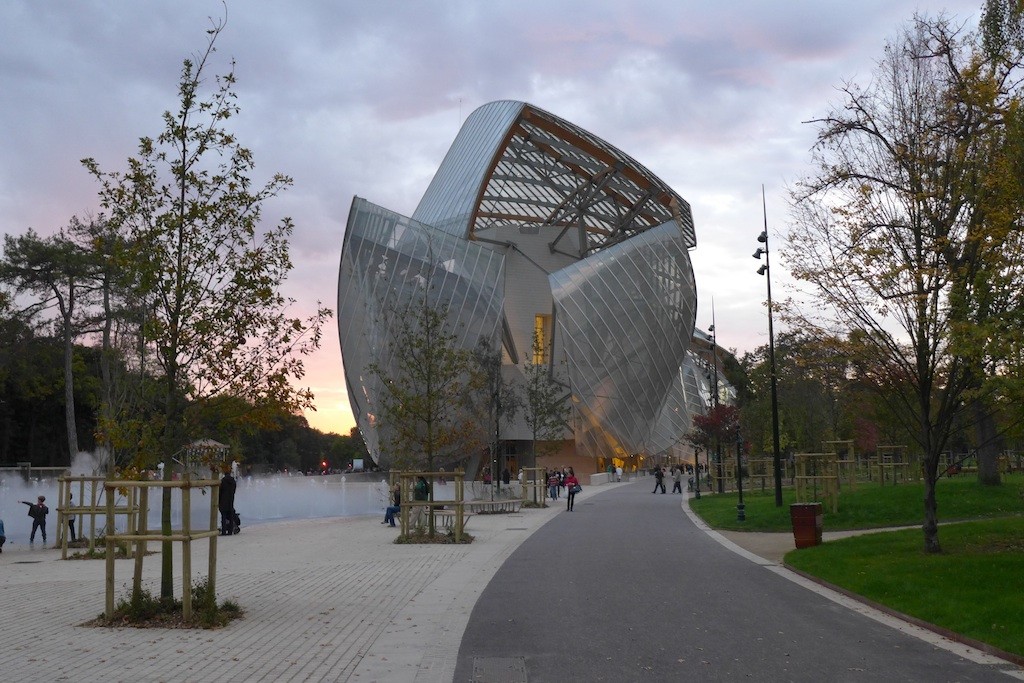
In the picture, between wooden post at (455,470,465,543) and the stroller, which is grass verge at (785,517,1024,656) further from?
the stroller

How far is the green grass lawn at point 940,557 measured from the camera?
11078mm

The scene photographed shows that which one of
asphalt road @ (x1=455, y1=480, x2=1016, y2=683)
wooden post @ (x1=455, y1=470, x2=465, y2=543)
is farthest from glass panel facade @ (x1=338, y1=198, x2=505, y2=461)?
asphalt road @ (x1=455, y1=480, x2=1016, y2=683)

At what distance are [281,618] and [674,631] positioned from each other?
515 centimetres

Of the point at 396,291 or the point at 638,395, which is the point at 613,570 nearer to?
the point at 396,291

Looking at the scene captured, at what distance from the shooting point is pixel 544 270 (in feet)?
259

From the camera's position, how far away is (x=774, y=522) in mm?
26656

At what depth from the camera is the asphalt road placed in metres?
8.77

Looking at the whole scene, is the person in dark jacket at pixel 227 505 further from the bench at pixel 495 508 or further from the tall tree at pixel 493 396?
the tall tree at pixel 493 396

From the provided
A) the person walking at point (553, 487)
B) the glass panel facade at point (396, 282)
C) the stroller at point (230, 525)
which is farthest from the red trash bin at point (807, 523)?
the glass panel facade at point (396, 282)

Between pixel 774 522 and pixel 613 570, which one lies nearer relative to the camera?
pixel 613 570

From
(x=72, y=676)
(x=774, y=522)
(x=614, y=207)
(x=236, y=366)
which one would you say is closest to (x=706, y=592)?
(x=236, y=366)

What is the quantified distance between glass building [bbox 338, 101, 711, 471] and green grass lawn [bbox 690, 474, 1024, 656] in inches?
1331

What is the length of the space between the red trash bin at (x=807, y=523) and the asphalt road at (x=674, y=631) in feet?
4.93

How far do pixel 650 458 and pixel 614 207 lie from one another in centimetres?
3809
